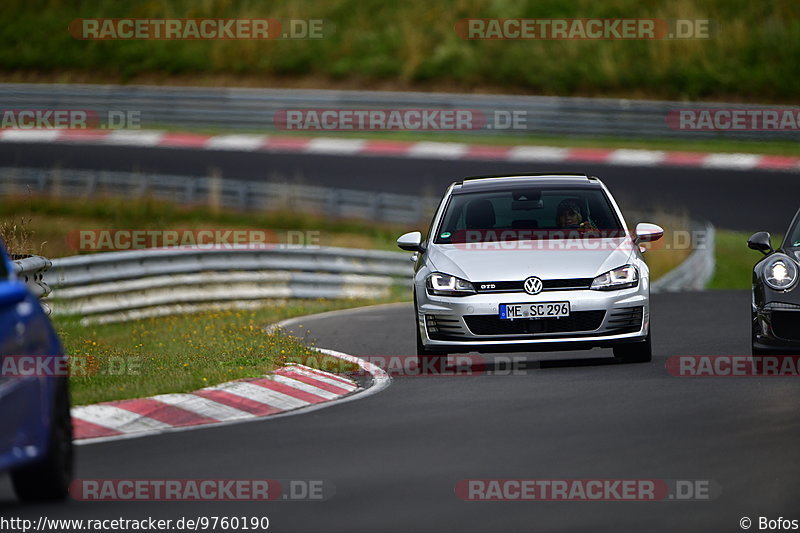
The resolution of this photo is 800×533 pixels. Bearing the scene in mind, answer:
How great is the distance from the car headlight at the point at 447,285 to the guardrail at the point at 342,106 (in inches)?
846

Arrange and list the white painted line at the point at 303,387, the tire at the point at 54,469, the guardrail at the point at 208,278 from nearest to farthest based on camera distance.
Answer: the tire at the point at 54,469 < the white painted line at the point at 303,387 < the guardrail at the point at 208,278

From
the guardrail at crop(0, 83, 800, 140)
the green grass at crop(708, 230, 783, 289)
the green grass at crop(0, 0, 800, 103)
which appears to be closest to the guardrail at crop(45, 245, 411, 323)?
the green grass at crop(708, 230, 783, 289)

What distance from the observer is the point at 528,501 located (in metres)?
7.58

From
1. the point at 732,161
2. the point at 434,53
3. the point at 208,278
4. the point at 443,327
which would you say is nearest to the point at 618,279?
the point at 443,327

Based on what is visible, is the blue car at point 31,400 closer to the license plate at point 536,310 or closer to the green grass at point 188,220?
the license plate at point 536,310

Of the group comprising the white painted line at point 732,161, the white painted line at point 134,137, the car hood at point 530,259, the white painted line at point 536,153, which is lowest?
the car hood at point 530,259

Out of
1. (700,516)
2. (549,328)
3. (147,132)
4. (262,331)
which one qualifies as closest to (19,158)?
(147,132)

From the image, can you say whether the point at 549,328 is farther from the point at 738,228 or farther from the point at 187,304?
the point at 738,228

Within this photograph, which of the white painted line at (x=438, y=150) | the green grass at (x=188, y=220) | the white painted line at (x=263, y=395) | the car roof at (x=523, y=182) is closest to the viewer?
the white painted line at (x=263, y=395)

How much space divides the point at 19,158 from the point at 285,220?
749cm

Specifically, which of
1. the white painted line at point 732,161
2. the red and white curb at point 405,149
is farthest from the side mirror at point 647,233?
the white painted line at point 732,161

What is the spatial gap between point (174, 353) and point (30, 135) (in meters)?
22.6

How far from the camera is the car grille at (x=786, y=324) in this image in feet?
39.4

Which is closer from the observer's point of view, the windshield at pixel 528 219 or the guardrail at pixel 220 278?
the windshield at pixel 528 219
